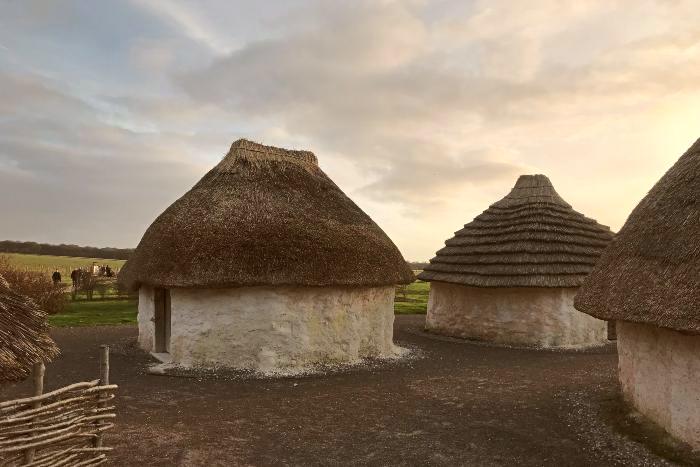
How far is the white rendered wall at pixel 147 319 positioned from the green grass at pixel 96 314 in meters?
8.38

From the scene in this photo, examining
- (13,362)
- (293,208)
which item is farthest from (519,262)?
(13,362)

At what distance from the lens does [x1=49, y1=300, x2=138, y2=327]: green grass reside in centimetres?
2545

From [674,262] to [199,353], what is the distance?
11194mm

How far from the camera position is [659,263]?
9.01m

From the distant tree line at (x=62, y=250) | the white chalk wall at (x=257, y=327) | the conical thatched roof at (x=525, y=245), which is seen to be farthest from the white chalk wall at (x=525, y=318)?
the distant tree line at (x=62, y=250)

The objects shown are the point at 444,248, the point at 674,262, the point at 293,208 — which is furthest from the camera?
the point at 444,248

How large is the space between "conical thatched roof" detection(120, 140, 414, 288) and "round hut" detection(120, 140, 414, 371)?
3 cm

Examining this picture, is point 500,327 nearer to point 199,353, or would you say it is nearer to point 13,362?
point 199,353

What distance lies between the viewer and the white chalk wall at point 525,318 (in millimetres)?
18750

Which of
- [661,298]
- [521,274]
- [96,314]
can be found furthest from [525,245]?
[96,314]

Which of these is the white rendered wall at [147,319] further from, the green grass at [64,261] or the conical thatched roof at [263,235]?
the green grass at [64,261]

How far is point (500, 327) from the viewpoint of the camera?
64.0 feet

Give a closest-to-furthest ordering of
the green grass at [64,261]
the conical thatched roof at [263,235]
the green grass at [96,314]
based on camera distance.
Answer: the conical thatched roof at [263,235] < the green grass at [96,314] < the green grass at [64,261]

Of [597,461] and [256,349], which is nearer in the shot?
[597,461]
